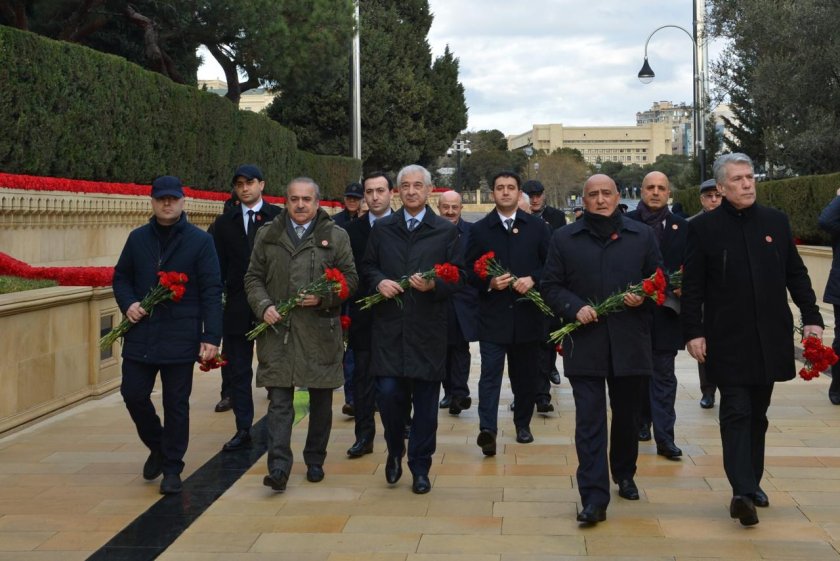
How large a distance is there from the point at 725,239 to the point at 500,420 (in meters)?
3.80

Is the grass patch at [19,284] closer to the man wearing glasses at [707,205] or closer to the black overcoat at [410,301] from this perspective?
the black overcoat at [410,301]

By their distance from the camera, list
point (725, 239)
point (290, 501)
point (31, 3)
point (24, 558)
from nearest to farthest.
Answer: point (24, 558) < point (725, 239) < point (290, 501) < point (31, 3)

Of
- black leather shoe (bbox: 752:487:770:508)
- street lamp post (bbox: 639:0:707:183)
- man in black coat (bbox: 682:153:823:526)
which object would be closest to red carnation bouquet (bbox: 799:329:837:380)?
man in black coat (bbox: 682:153:823:526)

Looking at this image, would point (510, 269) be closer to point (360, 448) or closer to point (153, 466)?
point (360, 448)

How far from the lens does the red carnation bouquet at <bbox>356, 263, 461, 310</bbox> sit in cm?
635

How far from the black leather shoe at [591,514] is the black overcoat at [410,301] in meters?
1.29

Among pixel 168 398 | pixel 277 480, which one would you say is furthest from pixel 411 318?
pixel 168 398

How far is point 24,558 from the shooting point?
17.2 feet

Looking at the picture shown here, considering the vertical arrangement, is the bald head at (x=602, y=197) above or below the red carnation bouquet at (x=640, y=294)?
above

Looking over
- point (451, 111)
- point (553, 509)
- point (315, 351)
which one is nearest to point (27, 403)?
point (315, 351)

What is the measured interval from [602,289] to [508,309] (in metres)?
1.83

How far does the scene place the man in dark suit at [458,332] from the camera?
30.7 feet

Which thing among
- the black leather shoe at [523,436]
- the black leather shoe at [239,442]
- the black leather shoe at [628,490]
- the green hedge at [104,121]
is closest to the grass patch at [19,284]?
the black leather shoe at [239,442]

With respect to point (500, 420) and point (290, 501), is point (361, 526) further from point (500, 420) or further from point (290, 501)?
point (500, 420)
